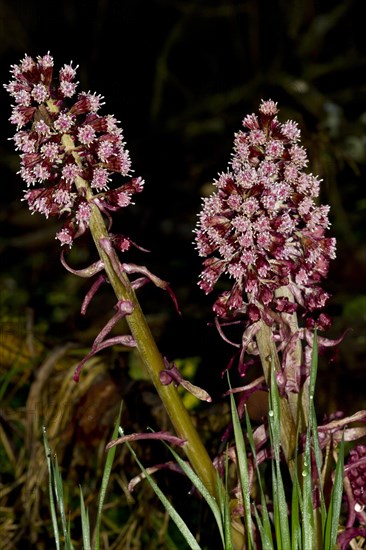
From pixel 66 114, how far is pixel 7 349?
2.18 m

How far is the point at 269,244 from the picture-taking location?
5.42 ft

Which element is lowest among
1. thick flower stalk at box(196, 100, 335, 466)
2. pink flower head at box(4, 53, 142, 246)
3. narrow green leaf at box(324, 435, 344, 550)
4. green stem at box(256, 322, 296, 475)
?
narrow green leaf at box(324, 435, 344, 550)

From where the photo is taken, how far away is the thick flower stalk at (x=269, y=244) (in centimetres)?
A: 166

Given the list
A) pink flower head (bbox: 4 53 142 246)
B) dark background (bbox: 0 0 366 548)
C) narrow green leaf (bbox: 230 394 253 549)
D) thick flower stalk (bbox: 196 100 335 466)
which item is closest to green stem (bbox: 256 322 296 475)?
thick flower stalk (bbox: 196 100 335 466)

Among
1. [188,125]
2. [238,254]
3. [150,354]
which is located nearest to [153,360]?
[150,354]

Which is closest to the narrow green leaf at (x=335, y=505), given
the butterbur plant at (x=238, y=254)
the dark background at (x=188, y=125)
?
the butterbur plant at (x=238, y=254)

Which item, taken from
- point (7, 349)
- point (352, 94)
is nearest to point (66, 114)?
point (7, 349)

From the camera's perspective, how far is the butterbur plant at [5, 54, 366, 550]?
164cm

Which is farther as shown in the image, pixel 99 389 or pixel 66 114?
pixel 99 389

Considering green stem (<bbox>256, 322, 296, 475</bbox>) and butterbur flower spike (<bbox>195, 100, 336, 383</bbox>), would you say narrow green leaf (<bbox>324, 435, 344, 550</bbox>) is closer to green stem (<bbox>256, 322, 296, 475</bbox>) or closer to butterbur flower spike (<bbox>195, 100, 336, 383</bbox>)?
green stem (<bbox>256, 322, 296, 475</bbox>)

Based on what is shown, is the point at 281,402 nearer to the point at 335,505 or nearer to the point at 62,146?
the point at 335,505

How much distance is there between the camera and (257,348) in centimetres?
189

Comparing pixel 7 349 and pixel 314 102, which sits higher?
pixel 314 102

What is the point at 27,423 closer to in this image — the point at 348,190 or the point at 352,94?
the point at 348,190
